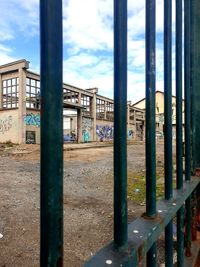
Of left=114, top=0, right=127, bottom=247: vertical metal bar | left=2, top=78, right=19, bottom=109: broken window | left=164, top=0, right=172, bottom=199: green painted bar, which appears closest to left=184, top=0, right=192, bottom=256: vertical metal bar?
left=164, top=0, right=172, bottom=199: green painted bar

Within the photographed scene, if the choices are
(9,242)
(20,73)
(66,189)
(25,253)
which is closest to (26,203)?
(66,189)

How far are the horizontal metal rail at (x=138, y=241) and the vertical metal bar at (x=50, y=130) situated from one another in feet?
0.51

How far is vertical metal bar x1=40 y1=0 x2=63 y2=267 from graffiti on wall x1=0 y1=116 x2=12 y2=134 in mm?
21695

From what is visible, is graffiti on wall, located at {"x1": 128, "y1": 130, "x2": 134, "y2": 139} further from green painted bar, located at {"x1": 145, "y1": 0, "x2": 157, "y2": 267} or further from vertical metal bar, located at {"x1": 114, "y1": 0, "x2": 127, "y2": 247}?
vertical metal bar, located at {"x1": 114, "y1": 0, "x2": 127, "y2": 247}

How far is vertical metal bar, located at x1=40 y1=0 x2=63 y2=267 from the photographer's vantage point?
0.58 metres

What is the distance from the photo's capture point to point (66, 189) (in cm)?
599

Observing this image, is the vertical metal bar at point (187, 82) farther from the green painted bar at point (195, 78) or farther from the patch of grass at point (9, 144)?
the patch of grass at point (9, 144)

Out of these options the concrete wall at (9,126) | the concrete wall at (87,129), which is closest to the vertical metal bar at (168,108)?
the concrete wall at (9,126)

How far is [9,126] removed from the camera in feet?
70.1

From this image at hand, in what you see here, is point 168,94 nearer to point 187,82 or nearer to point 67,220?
point 187,82

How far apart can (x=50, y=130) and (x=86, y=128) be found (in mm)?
29515

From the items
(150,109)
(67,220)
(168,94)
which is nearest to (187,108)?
(168,94)

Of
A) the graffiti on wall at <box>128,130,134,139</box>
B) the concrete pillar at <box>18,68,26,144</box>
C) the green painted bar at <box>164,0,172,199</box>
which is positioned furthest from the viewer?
the graffiti on wall at <box>128,130,134,139</box>

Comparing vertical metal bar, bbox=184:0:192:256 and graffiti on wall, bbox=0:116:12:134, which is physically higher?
graffiti on wall, bbox=0:116:12:134
